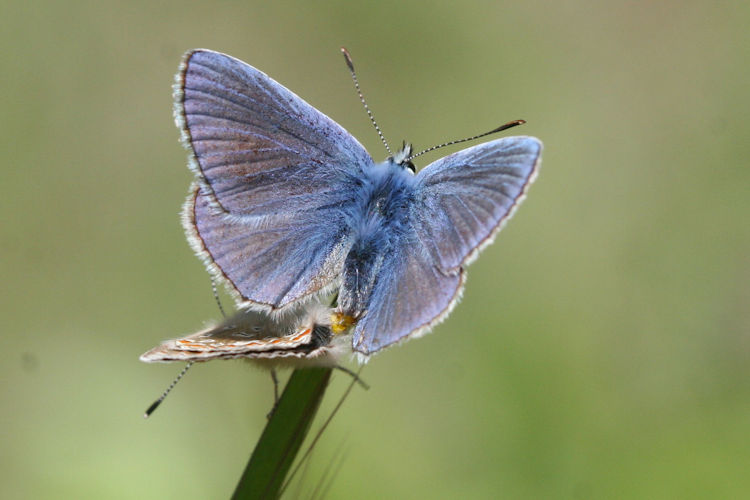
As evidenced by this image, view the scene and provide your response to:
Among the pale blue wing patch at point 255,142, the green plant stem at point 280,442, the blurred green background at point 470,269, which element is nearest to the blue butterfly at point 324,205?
the pale blue wing patch at point 255,142

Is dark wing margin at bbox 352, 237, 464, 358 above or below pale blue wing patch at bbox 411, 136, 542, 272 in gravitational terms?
below

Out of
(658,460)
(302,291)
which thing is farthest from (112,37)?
(658,460)

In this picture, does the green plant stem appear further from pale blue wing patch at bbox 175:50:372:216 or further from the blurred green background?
pale blue wing patch at bbox 175:50:372:216

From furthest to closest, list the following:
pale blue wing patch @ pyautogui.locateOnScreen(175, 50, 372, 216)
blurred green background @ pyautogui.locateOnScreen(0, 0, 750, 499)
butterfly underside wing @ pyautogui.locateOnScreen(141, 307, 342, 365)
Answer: blurred green background @ pyautogui.locateOnScreen(0, 0, 750, 499) → pale blue wing patch @ pyautogui.locateOnScreen(175, 50, 372, 216) → butterfly underside wing @ pyautogui.locateOnScreen(141, 307, 342, 365)

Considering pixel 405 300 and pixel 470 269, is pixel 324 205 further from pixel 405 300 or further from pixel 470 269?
pixel 470 269

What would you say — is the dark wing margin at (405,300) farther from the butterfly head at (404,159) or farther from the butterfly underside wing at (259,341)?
the butterfly head at (404,159)

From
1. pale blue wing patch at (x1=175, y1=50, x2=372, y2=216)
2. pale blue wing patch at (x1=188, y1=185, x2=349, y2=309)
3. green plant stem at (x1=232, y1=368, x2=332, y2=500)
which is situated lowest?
green plant stem at (x1=232, y1=368, x2=332, y2=500)

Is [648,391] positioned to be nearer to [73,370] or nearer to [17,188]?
[73,370]

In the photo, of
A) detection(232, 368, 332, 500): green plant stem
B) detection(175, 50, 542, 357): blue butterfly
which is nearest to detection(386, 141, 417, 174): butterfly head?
detection(175, 50, 542, 357): blue butterfly

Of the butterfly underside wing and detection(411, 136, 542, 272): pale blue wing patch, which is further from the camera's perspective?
detection(411, 136, 542, 272): pale blue wing patch

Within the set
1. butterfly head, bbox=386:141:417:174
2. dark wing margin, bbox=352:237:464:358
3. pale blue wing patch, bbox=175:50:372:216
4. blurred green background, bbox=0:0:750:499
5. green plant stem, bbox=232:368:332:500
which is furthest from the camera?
blurred green background, bbox=0:0:750:499
